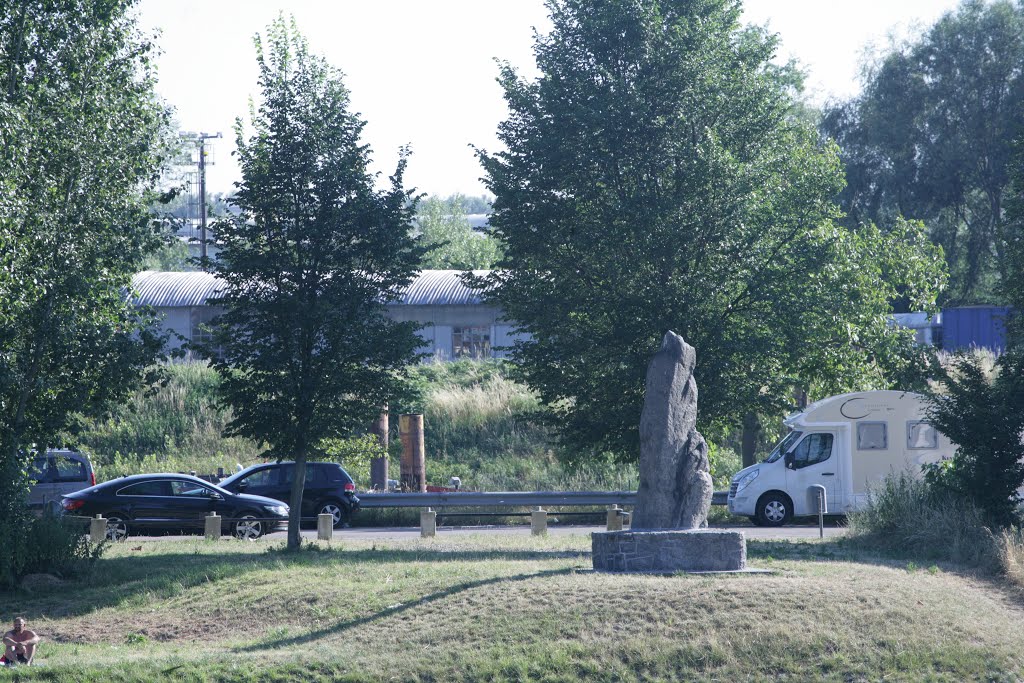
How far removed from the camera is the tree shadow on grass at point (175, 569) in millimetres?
15570

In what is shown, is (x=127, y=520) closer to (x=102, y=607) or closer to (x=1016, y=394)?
(x=102, y=607)

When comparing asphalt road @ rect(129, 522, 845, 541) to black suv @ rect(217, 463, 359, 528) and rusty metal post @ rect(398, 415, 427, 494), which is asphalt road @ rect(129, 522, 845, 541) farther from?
rusty metal post @ rect(398, 415, 427, 494)

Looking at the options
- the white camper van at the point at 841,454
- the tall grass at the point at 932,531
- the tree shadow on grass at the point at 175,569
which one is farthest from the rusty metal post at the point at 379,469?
the tall grass at the point at 932,531

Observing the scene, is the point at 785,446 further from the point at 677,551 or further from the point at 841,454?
the point at 677,551

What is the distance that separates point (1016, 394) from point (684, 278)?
5.60 meters

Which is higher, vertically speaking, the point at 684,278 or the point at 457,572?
the point at 684,278

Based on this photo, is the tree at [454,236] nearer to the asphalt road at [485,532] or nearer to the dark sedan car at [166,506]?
the asphalt road at [485,532]

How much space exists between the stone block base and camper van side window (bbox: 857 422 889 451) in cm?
1137

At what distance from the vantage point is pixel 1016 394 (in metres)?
18.2

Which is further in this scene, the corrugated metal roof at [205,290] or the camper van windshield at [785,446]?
the corrugated metal roof at [205,290]

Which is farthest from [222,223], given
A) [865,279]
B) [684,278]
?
[865,279]

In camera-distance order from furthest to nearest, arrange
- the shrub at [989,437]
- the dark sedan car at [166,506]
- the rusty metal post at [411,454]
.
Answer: the rusty metal post at [411,454] → the dark sedan car at [166,506] → the shrub at [989,437]

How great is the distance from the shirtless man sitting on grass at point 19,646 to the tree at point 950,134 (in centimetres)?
3988

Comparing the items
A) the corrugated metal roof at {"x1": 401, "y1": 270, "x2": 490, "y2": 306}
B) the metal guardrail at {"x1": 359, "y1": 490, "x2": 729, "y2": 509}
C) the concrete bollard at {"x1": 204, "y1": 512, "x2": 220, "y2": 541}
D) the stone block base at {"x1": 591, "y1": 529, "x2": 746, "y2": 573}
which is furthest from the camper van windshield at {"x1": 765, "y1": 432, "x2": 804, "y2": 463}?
the corrugated metal roof at {"x1": 401, "y1": 270, "x2": 490, "y2": 306}
